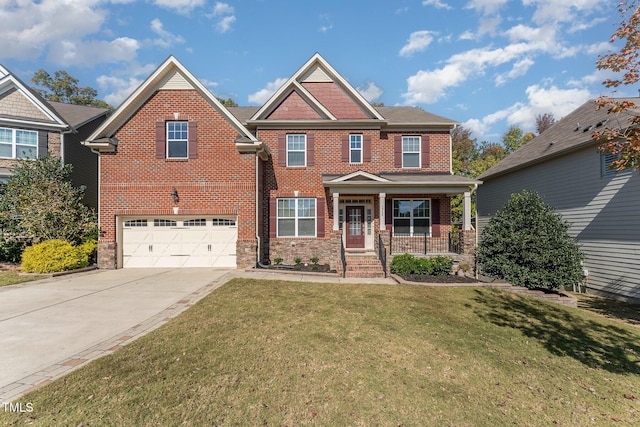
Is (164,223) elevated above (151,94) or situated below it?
below

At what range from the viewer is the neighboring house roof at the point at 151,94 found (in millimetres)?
12070

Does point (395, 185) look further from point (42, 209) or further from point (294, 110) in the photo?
point (42, 209)

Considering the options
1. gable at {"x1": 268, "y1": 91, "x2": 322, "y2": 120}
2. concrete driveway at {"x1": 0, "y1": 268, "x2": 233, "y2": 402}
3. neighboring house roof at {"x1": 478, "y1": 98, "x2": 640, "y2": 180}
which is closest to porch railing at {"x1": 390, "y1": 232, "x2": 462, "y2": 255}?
neighboring house roof at {"x1": 478, "y1": 98, "x2": 640, "y2": 180}

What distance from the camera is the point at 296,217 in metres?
14.3

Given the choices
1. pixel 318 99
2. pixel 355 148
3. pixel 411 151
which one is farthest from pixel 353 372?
pixel 318 99

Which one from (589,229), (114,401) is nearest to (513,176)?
(589,229)

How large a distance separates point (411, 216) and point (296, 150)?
6495 mm

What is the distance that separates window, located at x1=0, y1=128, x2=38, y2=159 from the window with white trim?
61.2 feet

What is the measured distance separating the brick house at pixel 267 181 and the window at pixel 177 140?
0.04 m

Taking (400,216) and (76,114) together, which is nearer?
(400,216)

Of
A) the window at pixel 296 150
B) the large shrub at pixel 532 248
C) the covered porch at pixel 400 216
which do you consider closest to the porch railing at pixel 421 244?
the covered porch at pixel 400 216

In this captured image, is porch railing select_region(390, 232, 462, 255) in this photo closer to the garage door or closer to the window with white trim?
the window with white trim

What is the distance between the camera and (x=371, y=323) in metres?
6.19

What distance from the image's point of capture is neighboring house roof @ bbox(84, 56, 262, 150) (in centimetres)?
1207
